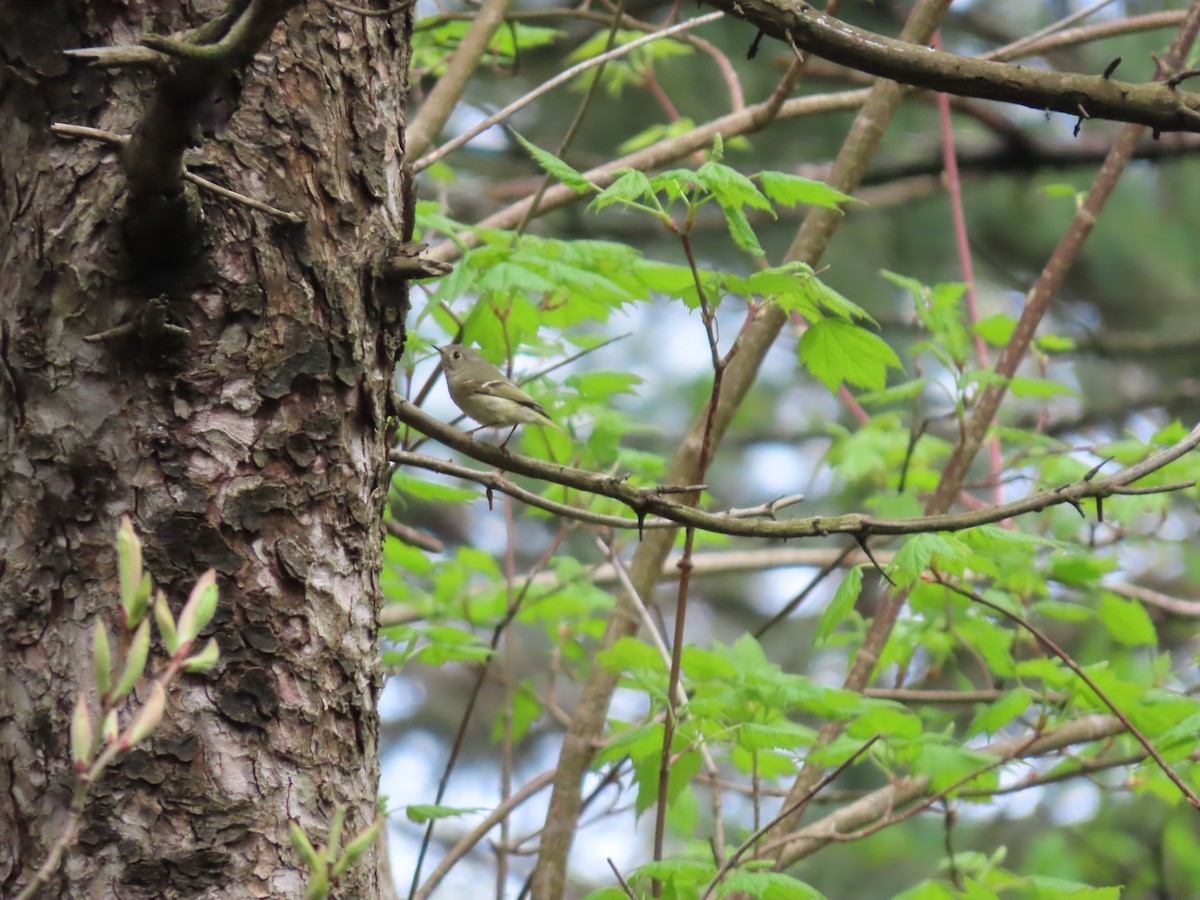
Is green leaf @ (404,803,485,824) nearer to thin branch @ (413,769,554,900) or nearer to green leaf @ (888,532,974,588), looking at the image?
thin branch @ (413,769,554,900)

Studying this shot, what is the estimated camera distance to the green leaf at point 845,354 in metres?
2.10

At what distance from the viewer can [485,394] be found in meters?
3.36

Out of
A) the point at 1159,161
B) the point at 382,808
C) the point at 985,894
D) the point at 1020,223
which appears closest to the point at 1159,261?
the point at 1020,223

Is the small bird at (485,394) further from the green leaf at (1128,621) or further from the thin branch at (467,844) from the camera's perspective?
the green leaf at (1128,621)

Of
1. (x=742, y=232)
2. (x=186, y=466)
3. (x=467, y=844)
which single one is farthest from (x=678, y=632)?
(x=186, y=466)

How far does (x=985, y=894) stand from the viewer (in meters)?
2.27

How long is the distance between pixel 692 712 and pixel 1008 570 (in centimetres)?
109

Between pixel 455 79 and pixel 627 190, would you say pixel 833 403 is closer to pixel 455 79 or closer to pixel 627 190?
pixel 455 79

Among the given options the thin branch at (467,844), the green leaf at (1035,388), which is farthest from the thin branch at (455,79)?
the green leaf at (1035,388)

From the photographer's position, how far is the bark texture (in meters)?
1.34

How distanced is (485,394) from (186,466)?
77.8 inches

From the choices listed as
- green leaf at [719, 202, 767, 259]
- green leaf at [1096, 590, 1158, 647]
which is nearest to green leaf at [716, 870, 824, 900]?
green leaf at [719, 202, 767, 259]

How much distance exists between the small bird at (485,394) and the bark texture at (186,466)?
4.00 feet

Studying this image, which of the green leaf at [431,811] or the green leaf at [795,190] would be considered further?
the green leaf at [431,811]
